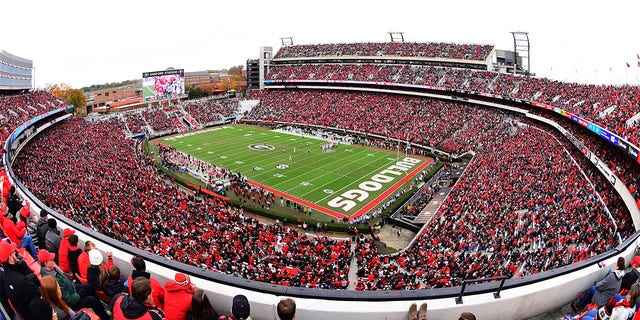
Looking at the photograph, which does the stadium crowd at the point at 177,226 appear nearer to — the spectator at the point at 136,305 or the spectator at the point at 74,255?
the spectator at the point at 74,255

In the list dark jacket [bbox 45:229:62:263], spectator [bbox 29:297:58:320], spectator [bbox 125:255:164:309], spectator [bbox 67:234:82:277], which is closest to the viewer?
spectator [bbox 29:297:58:320]

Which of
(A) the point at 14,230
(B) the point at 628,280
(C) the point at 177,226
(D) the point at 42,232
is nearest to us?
(B) the point at 628,280

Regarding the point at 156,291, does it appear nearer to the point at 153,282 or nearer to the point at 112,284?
the point at 153,282

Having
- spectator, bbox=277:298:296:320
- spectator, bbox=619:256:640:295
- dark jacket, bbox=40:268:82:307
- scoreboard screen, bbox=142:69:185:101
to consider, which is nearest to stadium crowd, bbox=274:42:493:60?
scoreboard screen, bbox=142:69:185:101

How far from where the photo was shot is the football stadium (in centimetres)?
475

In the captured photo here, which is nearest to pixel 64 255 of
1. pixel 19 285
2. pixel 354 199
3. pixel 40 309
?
pixel 19 285

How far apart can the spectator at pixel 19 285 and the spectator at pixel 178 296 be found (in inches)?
50.9

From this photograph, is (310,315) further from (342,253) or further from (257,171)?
(257,171)

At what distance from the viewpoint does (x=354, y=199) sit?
27938 millimetres

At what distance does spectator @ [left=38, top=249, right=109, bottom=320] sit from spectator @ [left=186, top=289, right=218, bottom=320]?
125 cm

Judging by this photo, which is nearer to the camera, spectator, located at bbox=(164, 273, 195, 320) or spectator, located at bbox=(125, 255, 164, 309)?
spectator, located at bbox=(164, 273, 195, 320)

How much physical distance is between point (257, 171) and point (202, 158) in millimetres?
7722

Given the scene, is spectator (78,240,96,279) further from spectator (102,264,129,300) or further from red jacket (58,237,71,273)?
spectator (102,264,129,300)

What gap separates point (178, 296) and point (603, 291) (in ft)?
17.1
